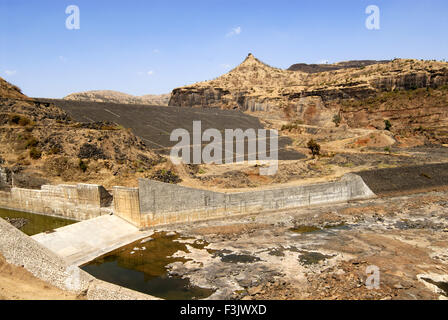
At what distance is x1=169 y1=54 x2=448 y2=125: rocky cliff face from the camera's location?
226 ft

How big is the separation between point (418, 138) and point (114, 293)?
54927 millimetres

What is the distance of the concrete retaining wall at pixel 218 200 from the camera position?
74.6 feet

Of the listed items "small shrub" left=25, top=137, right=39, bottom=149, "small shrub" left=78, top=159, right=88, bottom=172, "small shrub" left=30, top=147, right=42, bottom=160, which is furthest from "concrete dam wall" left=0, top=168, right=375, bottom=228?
"small shrub" left=25, top=137, right=39, bottom=149

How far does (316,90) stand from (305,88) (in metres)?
4.81

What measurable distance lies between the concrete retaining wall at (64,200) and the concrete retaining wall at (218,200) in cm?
354

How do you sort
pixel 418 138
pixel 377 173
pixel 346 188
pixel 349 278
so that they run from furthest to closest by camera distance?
1. pixel 418 138
2. pixel 377 173
3. pixel 346 188
4. pixel 349 278

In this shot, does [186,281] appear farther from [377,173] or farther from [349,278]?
[377,173]

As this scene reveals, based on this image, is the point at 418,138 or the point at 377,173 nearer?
the point at 377,173

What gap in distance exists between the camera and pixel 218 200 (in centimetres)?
2453

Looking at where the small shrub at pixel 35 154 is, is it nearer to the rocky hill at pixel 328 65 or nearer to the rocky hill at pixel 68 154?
the rocky hill at pixel 68 154

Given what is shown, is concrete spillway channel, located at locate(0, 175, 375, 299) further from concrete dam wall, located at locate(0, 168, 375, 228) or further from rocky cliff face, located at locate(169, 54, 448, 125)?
rocky cliff face, located at locate(169, 54, 448, 125)

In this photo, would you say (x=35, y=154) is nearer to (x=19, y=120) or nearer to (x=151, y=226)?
(x=19, y=120)

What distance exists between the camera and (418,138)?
53188mm

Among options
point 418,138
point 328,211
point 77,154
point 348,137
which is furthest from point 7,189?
point 418,138
